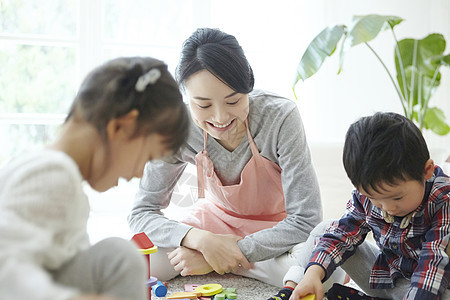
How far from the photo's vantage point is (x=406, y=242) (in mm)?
1268

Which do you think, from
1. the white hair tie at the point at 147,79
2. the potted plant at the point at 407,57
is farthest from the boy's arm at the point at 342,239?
the potted plant at the point at 407,57

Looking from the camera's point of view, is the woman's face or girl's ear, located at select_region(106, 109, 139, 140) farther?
the woman's face

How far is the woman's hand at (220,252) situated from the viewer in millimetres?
1555

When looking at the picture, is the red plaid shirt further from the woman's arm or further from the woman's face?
the woman's arm

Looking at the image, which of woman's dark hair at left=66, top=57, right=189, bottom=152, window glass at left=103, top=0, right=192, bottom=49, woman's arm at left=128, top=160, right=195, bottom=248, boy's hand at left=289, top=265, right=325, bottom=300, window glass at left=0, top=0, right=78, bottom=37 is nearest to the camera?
woman's dark hair at left=66, top=57, right=189, bottom=152

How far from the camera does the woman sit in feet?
4.92

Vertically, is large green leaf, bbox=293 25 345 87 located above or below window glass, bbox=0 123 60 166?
above

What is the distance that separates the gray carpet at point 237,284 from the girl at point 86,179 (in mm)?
735

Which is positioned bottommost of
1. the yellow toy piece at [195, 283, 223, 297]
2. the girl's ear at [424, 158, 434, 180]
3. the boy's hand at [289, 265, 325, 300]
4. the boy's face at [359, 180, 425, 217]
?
the yellow toy piece at [195, 283, 223, 297]

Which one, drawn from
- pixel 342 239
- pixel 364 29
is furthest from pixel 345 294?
pixel 364 29

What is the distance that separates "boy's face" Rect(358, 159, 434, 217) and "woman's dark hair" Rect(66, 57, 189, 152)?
470mm

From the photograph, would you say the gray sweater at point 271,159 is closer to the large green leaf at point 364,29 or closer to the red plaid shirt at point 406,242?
the red plaid shirt at point 406,242

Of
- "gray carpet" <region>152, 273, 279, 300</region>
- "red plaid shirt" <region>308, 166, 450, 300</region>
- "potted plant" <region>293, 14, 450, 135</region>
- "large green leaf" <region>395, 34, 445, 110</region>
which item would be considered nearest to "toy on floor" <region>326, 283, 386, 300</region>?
"red plaid shirt" <region>308, 166, 450, 300</region>

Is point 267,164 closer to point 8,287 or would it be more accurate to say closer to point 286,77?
point 8,287
